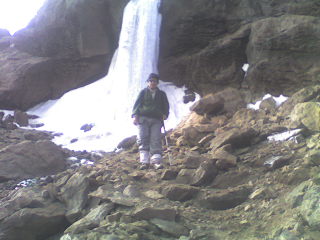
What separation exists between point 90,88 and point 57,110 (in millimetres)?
1808

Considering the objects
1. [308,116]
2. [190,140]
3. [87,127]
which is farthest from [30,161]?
[308,116]

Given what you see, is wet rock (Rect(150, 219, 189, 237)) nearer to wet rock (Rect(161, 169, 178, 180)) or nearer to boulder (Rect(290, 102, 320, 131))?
wet rock (Rect(161, 169, 178, 180))

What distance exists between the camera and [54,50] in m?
18.1

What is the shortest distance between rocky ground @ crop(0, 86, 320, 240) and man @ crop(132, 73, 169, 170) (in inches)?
20.0

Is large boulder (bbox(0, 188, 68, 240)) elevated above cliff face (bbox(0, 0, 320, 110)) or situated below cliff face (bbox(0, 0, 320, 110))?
below

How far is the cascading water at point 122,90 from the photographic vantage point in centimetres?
1446

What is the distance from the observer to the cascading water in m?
14.5

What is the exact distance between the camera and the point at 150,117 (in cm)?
727

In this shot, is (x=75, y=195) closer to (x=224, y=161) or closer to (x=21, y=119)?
(x=224, y=161)

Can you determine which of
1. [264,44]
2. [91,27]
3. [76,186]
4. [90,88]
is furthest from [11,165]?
[91,27]

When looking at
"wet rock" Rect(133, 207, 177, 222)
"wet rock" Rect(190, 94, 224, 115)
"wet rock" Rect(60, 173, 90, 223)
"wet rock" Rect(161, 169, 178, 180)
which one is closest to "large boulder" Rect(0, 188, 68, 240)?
"wet rock" Rect(60, 173, 90, 223)

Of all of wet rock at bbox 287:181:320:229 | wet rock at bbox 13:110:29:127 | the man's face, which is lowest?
wet rock at bbox 287:181:320:229

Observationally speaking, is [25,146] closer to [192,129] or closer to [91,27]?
[192,129]

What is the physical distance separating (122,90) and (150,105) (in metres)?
8.25
